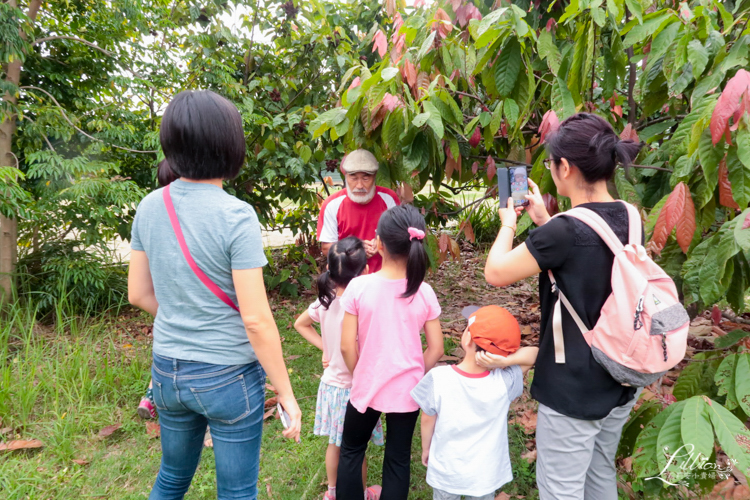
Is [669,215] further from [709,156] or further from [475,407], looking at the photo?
[475,407]

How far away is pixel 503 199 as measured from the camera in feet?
6.15

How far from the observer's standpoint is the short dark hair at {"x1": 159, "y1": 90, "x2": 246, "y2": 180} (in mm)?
1351

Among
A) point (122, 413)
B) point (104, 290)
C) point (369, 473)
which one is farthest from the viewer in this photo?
point (104, 290)

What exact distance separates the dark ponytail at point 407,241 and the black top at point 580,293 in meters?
0.50

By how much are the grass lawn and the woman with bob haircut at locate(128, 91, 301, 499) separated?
3.64 feet

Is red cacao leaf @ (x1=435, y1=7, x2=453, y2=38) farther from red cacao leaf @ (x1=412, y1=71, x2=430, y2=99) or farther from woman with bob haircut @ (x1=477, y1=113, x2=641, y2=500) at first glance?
woman with bob haircut @ (x1=477, y1=113, x2=641, y2=500)

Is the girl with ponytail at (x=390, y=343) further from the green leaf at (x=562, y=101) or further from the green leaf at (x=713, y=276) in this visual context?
the green leaf at (x=713, y=276)

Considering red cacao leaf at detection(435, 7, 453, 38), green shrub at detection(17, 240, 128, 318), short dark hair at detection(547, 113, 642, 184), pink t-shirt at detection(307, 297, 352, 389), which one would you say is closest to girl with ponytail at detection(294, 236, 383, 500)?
pink t-shirt at detection(307, 297, 352, 389)

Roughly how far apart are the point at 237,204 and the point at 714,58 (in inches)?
68.4

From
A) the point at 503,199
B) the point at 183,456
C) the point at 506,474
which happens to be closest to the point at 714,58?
the point at 503,199

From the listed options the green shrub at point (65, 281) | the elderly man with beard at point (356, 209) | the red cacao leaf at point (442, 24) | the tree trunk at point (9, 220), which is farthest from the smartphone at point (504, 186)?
the tree trunk at point (9, 220)

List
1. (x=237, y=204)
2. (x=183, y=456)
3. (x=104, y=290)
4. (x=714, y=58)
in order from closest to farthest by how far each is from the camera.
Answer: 1. (x=237, y=204)
2. (x=183, y=456)
3. (x=714, y=58)
4. (x=104, y=290)

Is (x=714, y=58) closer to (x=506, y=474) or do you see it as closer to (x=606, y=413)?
(x=606, y=413)

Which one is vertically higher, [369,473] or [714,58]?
[714,58]
